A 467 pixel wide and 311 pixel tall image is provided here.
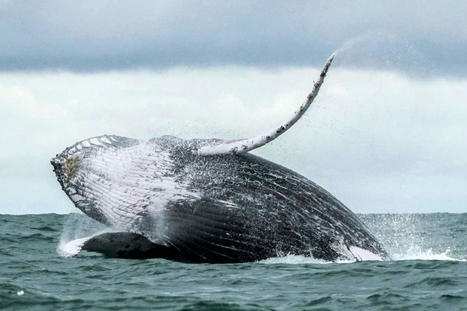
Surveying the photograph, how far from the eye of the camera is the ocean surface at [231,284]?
10.3 m

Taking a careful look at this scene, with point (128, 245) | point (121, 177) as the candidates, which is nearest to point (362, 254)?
point (128, 245)

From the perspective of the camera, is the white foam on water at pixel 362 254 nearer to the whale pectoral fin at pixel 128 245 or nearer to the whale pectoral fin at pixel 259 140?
the whale pectoral fin at pixel 259 140

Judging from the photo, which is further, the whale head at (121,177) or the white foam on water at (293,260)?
the whale head at (121,177)

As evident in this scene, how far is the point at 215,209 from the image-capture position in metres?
12.7

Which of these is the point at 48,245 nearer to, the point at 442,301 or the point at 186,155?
the point at 186,155

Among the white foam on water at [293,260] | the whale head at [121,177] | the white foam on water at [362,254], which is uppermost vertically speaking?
the whale head at [121,177]

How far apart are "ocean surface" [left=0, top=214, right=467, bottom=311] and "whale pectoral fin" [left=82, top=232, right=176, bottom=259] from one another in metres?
0.16

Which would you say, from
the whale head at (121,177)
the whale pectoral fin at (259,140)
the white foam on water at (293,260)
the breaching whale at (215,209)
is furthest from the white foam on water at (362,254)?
the whale head at (121,177)

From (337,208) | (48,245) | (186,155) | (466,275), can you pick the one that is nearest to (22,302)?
(186,155)

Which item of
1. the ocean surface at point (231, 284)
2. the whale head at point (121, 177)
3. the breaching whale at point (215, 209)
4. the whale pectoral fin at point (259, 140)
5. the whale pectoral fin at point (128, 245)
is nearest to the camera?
the ocean surface at point (231, 284)

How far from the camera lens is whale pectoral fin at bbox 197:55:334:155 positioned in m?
12.0

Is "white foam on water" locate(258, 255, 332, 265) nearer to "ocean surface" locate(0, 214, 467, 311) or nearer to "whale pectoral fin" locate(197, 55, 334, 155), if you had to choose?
"ocean surface" locate(0, 214, 467, 311)

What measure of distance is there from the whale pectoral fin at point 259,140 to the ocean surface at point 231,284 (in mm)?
1567

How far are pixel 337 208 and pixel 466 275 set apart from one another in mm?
1982
